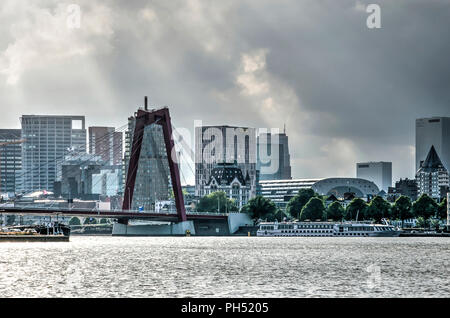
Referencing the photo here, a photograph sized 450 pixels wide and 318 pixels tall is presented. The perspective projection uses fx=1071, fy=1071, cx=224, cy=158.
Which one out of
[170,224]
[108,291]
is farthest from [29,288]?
[170,224]

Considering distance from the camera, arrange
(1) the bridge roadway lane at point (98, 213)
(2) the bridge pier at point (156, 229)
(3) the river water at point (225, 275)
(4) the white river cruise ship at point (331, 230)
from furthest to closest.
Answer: (4) the white river cruise ship at point (331, 230)
(2) the bridge pier at point (156, 229)
(1) the bridge roadway lane at point (98, 213)
(3) the river water at point (225, 275)

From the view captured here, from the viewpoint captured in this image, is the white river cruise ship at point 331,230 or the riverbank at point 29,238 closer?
the riverbank at point 29,238

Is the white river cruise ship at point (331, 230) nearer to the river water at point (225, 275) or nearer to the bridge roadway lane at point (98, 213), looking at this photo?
the bridge roadway lane at point (98, 213)

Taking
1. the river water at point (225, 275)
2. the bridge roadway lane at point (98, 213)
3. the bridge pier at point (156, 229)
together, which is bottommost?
the river water at point (225, 275)

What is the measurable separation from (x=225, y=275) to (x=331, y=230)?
11806 cm

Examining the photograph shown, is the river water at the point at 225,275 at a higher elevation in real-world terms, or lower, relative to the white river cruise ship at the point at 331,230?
lower

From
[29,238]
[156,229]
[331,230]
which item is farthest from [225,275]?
[331,230]

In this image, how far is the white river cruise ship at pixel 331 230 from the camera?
188250mm

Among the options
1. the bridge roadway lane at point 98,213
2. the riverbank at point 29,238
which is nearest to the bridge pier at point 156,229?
the bridge roadway lane at point 98,213

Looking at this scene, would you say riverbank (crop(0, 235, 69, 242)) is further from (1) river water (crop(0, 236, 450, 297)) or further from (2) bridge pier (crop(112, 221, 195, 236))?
(1) river water (crop(0, 236, 450, 297))

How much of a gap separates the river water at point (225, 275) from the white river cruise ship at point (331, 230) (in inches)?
3249

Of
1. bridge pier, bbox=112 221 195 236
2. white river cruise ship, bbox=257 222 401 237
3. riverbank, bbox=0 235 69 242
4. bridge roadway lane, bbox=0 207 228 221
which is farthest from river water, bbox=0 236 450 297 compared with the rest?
white river cruise ship, bbox=257 222 401 237
